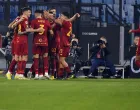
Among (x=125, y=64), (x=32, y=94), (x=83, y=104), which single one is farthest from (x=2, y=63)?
(x=83, y=104)

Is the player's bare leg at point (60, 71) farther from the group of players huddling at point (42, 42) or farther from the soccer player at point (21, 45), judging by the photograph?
the soccer player at point (21, 45)

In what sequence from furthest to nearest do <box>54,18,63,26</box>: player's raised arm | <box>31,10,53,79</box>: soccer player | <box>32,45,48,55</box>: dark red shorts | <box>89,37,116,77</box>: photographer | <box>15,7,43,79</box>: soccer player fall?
1. <box>89,37,116,77</box>: photographer
2. <box>54,18,63,26</box>: player's raised arm
3. <box>32,45,48,55</box>: dark red shorts
4. <box>31,10,53,79</box>: soccer player
5. <box>15,7,43,79</box>: soccer player

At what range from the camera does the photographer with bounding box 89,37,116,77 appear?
2075cm

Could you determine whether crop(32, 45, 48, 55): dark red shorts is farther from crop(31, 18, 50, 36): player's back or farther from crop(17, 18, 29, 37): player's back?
crop(17, 18, 29, 37): player's back

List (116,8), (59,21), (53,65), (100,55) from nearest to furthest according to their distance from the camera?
(59,21) → (53,65) → (100,55) → (116,8)

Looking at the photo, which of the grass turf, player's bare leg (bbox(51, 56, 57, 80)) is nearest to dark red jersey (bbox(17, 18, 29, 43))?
player's bare leg (bbox(51, 56, 57, 80))

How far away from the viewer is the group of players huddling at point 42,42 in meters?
16.7

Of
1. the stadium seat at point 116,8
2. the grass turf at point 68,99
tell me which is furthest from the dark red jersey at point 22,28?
the stadium seat at point 116,8

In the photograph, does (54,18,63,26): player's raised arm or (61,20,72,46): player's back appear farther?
(61,20,72,46): player's back

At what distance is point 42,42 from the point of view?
55.7 feet

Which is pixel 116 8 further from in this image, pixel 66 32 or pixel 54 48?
pixel 54 48

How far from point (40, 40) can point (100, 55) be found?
4.35 m

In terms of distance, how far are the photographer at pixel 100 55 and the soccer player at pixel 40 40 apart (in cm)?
382

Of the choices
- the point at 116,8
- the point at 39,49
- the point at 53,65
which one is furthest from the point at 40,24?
the point at 116,8
